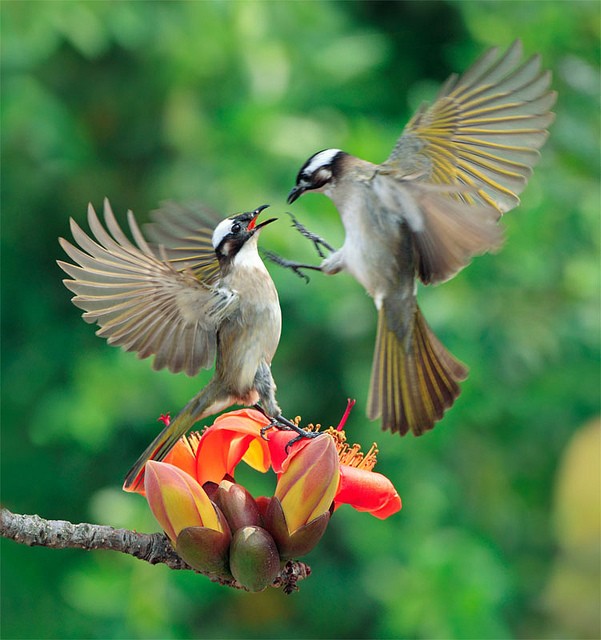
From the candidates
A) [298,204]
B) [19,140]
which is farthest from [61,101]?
[298,204]

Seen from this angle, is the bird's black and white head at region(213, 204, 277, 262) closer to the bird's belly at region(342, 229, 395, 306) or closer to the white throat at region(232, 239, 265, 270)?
the white throat at region(232, 239, 265, 270)

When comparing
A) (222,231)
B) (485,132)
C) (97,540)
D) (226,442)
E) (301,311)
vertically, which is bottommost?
(301,311)

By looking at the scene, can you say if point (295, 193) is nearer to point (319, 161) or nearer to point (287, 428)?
point (319, 161)

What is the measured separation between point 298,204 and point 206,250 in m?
2.58

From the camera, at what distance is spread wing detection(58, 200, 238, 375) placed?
1704mm

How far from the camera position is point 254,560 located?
1.60 m

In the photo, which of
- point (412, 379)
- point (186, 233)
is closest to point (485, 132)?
point (412, 379)

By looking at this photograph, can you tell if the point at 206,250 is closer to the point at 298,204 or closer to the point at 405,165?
the point at 405,165

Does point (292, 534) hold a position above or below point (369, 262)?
below

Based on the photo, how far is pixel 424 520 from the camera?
5215 mm

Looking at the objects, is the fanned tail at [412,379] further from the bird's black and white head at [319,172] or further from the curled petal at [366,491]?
the bird's black and white head at [319,172]

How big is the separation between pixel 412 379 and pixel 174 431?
0.43 metres

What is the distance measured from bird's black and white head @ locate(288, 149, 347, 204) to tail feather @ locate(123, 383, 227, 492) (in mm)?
413

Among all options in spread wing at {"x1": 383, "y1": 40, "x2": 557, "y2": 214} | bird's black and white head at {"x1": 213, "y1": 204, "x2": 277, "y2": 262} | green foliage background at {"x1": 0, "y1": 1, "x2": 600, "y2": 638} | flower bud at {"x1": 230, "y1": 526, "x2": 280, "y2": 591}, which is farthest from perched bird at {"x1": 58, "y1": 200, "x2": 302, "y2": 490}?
green foliage background at {"x1": 0, "y1": 1, "x2": 600, "y2": 638}
